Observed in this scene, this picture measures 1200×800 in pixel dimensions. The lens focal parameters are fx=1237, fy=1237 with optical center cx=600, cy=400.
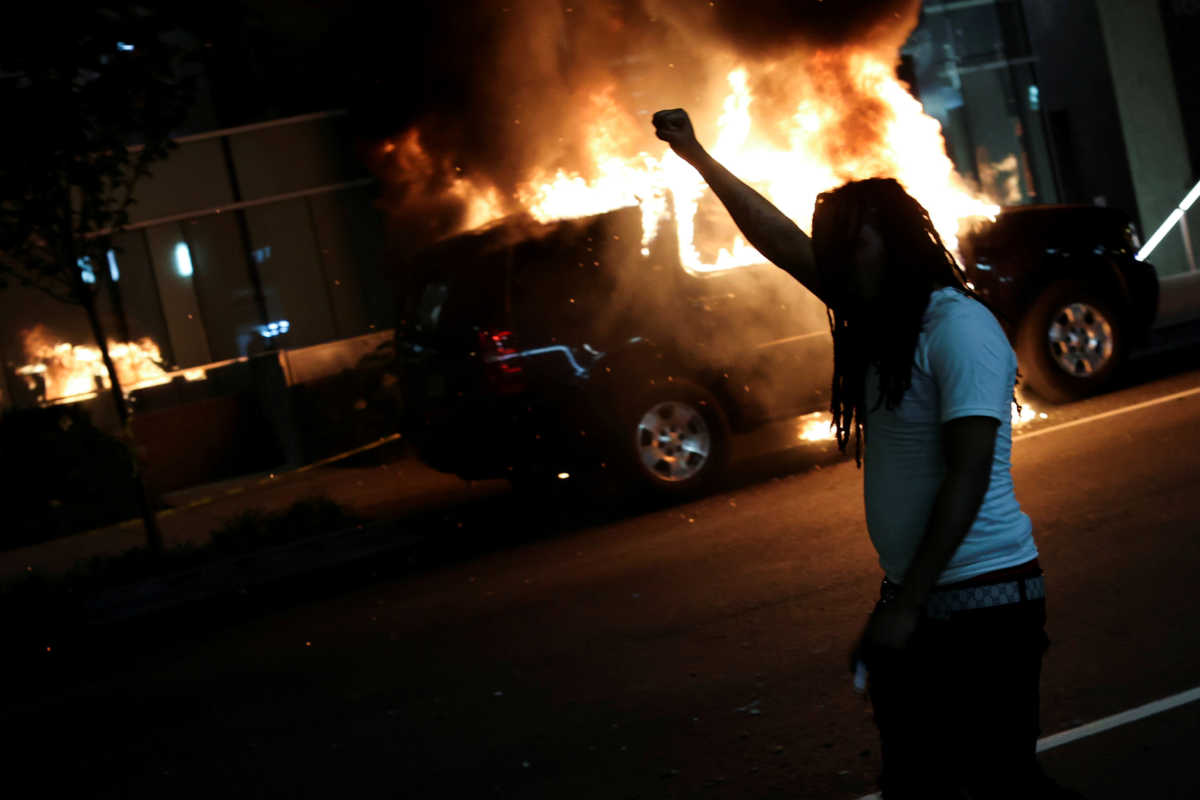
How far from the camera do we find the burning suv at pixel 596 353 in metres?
8.30

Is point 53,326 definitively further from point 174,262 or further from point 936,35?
point 936,35

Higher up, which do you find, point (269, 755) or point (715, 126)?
point (715, 126)

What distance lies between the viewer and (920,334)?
2.48 m

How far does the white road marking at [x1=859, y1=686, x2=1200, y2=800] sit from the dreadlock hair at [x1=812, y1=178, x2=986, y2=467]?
1.90 metres

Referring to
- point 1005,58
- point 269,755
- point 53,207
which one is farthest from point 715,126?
point 1005,58

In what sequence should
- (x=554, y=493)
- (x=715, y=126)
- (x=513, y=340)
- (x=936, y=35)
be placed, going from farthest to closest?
1. (x=936, y=35)
2. (x=715, y=126)
3. (x=554, y=493)
4. (x=513, y=340)

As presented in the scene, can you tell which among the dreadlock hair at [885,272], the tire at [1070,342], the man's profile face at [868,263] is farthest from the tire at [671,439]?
the man's profile face at [868,263]

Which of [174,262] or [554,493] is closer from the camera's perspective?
[554,493]

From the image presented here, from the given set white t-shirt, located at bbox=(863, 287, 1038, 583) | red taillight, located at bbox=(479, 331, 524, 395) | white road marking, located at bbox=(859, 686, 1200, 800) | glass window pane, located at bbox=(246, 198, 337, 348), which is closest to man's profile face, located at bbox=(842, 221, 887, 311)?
white t-shirt, located at bbox=(863, 287, 1038, 583)

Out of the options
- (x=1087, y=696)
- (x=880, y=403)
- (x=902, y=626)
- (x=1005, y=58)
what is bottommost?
(x=1087, y=696)

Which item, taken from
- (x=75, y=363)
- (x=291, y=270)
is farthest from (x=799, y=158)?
(x=75, y=363)

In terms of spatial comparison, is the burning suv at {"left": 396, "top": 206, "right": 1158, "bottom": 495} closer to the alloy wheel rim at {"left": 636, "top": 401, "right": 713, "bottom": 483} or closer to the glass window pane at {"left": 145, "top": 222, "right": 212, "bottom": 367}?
the alloy wheel rim at {"left": 636, "top": 401, "right": 713, "bottom": 483}

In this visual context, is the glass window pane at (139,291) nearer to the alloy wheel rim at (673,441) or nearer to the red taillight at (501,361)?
the red taillight at (501,361)

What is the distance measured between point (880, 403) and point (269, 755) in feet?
11.2
